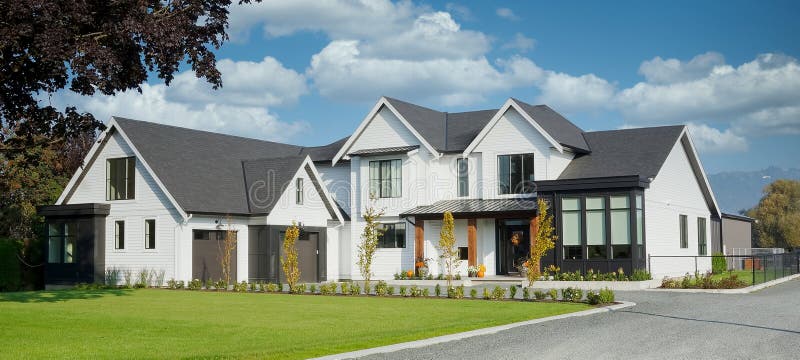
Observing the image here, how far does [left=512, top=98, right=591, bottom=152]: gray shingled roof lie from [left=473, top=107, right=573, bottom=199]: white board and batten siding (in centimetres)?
40

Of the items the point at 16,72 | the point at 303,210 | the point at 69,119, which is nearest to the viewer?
the point at 16,72

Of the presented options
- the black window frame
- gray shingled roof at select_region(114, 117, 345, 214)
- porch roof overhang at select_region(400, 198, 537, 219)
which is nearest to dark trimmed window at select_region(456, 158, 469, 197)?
porch roof overhang at select_region(400, 198, 537, 219)

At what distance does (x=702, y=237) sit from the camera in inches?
1549

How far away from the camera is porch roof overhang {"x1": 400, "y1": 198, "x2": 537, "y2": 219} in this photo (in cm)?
3319

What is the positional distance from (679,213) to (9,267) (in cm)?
2780

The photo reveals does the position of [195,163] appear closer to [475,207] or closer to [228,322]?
[475,207]

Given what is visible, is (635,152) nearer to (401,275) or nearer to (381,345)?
(401,275)

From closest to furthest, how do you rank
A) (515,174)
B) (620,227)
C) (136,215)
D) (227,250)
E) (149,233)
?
(620,227)
(227,250)
(149,233)
(136,215)
(515,174)

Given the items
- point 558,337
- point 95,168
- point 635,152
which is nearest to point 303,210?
point 95,168

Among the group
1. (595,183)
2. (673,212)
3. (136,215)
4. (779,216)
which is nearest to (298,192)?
(136,215)

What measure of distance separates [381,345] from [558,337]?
3170mm

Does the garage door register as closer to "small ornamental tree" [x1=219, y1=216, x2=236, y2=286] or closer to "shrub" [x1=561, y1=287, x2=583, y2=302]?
"small ornamental tree" [x1=219, y1=216, x2=236, y2=286]

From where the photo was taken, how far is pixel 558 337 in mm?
14641

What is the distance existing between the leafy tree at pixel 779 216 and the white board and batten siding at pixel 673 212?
55.6 m
